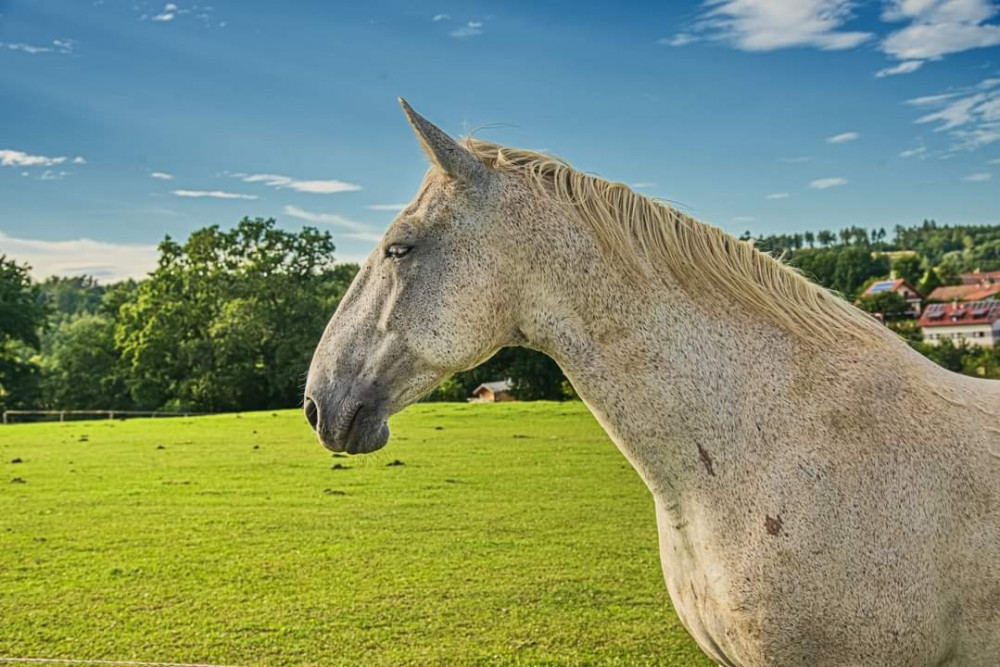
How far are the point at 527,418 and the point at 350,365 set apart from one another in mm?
14713

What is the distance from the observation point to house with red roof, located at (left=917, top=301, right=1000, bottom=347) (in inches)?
2468

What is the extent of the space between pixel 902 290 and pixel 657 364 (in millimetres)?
76484

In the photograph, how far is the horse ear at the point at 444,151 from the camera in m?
1.95

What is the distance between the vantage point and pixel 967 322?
63.6m

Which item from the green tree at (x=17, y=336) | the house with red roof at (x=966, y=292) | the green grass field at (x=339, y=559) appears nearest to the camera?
the green grass field at (x=339, y=559)

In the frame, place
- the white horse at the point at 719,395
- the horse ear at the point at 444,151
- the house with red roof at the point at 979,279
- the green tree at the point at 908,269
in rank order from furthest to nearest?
the house with red roof at the point at 979,279 → the green tree at the point at 908,269 → the horse ear at the point at 444,151 → the white horse at the point at 719,395

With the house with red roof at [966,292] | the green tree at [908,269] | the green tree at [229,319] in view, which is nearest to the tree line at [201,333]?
the green tree at [229,319]

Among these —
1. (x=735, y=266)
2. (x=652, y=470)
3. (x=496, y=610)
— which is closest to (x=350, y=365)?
(x=652, y=470)

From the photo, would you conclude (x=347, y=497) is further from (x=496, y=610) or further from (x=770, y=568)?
(x=770, y=568)

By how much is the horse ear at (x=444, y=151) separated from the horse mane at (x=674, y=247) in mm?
68

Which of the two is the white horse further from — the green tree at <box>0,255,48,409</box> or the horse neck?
the green tree at <box>0,255,48,409</box>

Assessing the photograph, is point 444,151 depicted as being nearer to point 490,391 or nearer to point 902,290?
point 490,391

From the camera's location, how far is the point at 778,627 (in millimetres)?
1822

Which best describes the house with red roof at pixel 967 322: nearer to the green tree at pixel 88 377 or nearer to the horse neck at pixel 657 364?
the green tree at pixel 88 377
